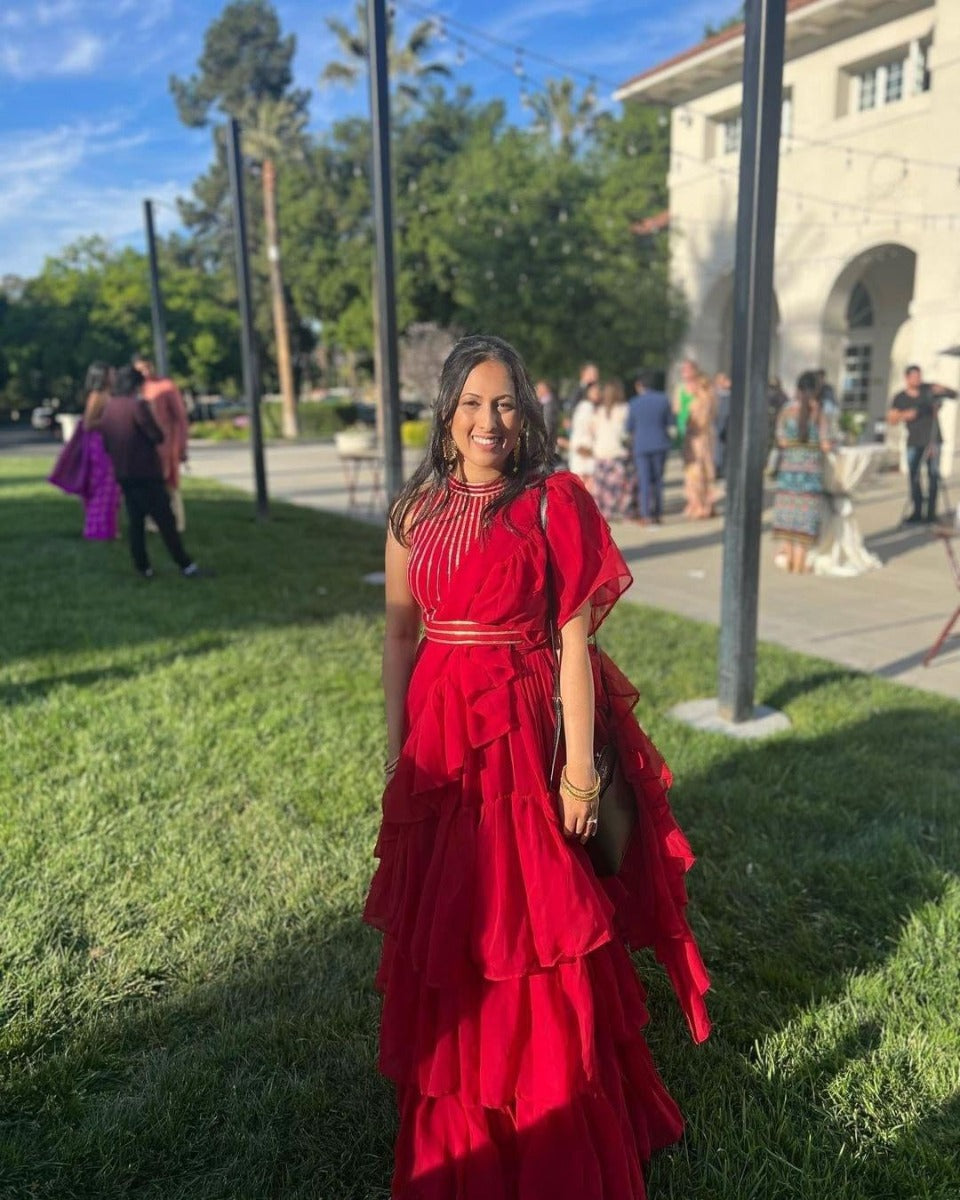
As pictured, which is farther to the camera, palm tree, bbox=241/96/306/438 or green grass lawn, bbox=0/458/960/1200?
palm tree, bbox=241/96/306/438

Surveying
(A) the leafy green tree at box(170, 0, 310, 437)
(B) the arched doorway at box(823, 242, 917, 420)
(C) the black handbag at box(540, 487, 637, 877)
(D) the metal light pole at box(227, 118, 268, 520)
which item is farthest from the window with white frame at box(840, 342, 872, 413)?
(A) the leafy green tree at box(170, 0, 310, 437)

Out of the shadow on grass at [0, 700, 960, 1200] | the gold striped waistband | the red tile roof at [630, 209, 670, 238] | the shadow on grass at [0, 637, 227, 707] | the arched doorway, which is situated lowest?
the shadow on grass at [0, 700, 960, 1200]

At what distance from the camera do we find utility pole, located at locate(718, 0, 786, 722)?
157 inches

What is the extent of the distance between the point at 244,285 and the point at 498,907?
980 centimetres

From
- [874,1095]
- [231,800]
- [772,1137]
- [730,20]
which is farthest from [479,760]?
[730,20]

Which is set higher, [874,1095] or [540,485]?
[540,485]

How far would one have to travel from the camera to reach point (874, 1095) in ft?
7.45

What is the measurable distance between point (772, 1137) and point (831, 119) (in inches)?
726

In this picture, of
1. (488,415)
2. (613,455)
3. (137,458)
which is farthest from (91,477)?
(488,415)

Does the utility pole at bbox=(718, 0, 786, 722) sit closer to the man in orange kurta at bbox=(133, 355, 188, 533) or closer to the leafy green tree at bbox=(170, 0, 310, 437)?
the man in orange kurta at bbox=(133, 355, 188, 533)

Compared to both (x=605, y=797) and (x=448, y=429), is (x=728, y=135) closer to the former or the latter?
(x=448, y=429)

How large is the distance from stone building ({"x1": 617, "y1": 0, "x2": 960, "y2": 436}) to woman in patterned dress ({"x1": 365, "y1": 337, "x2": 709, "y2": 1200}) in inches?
553

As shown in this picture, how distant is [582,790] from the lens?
1862 millimetres

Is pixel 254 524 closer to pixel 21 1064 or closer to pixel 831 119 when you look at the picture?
pixel 21 1064
